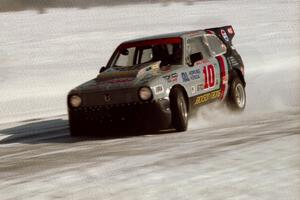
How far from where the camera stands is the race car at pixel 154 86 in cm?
934

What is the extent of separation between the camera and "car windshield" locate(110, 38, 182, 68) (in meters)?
10.5

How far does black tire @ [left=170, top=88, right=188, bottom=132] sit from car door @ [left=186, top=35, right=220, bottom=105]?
0.49 metres

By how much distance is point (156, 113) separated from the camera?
931 centimetres

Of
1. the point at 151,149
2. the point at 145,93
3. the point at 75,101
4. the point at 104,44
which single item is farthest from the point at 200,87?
the point at 104,44

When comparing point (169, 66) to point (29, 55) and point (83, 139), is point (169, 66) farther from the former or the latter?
point (29, 55)

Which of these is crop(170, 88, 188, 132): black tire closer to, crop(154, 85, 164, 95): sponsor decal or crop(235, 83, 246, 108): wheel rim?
crop(154, 85, 164, 95): sponsor decal

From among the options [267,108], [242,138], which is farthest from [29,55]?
[242,138]

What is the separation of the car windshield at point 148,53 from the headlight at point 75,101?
3.91ft

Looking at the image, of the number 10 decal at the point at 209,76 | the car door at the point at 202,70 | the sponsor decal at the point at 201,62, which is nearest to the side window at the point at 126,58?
the car door at the point at 202,70

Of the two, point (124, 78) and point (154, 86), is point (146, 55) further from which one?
point (154, 86)

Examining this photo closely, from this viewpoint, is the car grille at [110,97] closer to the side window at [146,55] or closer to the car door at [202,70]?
the car door at [202,70]

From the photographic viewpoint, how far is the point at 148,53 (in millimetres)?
10742

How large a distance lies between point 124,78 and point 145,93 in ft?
1.90

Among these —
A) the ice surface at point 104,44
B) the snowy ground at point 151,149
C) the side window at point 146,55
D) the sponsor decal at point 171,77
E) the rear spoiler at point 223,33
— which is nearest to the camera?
the snowy ground at point 151,149
